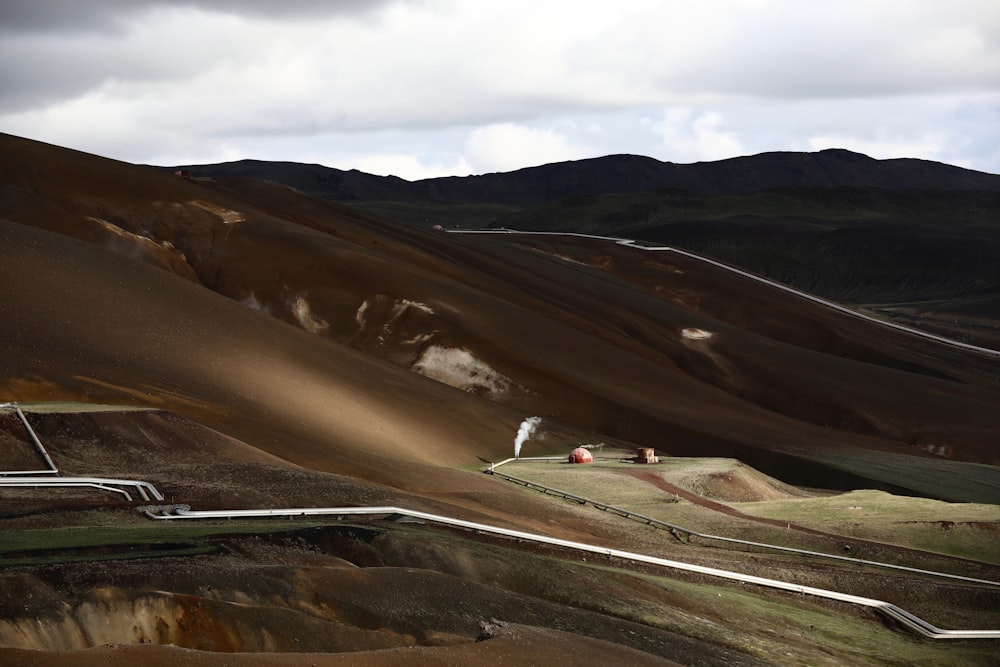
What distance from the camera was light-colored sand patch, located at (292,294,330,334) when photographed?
63.9 metres

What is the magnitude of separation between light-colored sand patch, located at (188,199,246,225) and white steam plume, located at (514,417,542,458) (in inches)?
870

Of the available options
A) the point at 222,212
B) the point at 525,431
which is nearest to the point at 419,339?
the point at 525,431

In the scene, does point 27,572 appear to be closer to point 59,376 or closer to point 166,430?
point 166,430

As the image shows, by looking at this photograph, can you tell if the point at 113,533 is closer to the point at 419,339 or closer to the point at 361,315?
the point at 419,339

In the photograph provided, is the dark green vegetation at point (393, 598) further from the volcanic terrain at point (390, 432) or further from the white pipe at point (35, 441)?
the white pipe at point (35, 441)

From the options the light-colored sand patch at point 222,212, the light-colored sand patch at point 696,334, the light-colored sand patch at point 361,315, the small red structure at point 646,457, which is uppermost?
the light-colored sand patch at point 222,212

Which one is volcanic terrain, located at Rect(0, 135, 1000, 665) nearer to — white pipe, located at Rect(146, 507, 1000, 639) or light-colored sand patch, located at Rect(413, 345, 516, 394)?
light-colored sand patch, located at Rect(413, 345, 516, 394)

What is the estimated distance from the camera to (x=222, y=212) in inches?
2793

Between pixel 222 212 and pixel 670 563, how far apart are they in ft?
155

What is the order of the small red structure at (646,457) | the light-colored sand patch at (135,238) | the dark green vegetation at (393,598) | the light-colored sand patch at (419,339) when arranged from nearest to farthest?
the dark green vegetation at (393,598), the small red structure at (646,457), the light-colored sand patch at (135,238), the light-colored sand patch at (419,339)

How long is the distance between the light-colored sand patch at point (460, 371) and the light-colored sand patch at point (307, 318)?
5085 millimetres

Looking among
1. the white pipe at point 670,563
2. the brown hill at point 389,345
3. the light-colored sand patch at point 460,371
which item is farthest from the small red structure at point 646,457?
the white pipe at point 670,563

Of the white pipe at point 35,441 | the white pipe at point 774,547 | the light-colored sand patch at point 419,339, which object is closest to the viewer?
the white pipe at point 35,441

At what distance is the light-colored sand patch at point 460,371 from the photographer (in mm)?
61844
